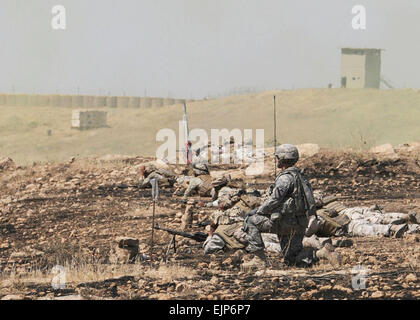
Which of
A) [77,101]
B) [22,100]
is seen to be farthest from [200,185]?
[22,100]

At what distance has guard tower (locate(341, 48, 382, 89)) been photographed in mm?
57750

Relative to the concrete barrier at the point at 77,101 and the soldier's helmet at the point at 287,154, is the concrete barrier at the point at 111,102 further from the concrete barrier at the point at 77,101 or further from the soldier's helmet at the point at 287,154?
the soldier's helmet at the point at 287,154

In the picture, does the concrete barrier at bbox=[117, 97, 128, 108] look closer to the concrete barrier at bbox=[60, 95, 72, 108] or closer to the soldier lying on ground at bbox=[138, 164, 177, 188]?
the concrete barrier at bbox=[60, 95, 72, 108]

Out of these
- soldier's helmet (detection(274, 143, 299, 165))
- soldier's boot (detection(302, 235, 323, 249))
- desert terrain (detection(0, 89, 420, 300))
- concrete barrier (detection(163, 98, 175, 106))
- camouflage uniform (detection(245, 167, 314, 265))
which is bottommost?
desert terrain (detection(0, 89, 420, 300))

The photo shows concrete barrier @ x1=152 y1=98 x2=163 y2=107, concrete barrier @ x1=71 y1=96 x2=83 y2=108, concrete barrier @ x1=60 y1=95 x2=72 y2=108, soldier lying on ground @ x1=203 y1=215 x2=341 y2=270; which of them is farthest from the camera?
concrete barrier @ x1=71 y1=96 x2=83 y2=108

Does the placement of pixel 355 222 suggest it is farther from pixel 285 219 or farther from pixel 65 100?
pixel 65 100

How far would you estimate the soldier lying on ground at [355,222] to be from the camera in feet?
39.3

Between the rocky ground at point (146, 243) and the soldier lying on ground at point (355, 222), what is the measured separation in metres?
0.40

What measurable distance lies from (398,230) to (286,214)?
3494mm

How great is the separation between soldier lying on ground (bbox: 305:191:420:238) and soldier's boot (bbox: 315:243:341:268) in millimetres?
1481

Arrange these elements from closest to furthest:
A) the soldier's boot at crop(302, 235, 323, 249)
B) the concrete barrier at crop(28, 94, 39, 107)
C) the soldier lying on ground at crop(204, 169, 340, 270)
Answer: the soldier lying on ground at crop(204, 169, 340, 270) → the soldier's boot at crop(302, 235, 323, 249) → the concrete barrier at crop(28, 94, 39, 107)

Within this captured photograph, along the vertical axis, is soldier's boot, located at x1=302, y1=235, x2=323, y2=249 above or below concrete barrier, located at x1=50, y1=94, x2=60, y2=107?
below

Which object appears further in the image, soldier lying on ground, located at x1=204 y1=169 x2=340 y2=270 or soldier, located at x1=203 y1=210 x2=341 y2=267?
soldier, located at x1=203 y1=210 x2=341 y2=267

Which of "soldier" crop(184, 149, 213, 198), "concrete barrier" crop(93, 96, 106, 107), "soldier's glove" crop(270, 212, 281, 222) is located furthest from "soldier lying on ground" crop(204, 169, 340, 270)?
"concrete barrier" crop(93, 96, 106, 107)
